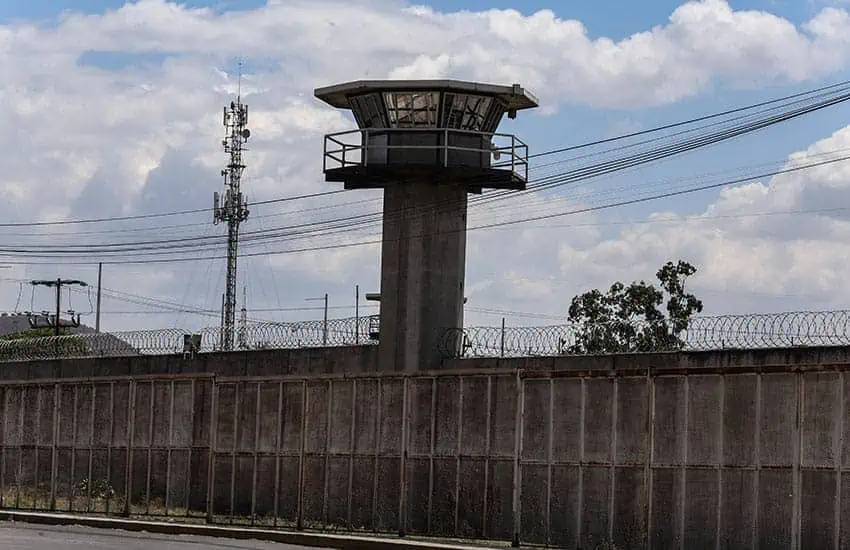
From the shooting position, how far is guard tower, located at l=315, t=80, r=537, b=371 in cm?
3403

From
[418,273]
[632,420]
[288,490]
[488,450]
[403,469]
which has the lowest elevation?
[288,490]

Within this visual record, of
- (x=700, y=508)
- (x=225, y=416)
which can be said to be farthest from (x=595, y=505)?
(x=225, y=416)

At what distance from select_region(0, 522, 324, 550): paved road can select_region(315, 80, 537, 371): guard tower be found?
10375 mm

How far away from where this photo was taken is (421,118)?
113 feet

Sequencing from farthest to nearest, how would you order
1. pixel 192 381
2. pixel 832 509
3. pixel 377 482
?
pixel 192 381, pixel 377 482, pixel 832 509

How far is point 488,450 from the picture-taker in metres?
23.3

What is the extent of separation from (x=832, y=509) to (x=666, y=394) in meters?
2.97

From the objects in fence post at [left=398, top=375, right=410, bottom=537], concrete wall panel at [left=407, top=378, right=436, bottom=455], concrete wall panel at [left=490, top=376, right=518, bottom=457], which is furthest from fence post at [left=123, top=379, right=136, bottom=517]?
concrete wall panel at [left=490, top=376, right=518, bottom=457]

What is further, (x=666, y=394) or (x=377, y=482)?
(x=377, y=482)

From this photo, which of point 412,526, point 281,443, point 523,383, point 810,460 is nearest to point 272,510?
point 281,443

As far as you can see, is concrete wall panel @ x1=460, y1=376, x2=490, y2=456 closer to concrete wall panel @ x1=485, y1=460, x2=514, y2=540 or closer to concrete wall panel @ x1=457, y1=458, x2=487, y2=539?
concrete wall panel @ x1=457, y1=458, x2=487, y2=539

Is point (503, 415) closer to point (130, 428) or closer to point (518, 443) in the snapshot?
point (518, 443)

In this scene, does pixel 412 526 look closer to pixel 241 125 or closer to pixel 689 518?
pixel 689 518

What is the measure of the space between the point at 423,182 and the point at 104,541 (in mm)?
14924
